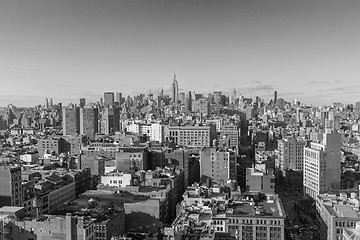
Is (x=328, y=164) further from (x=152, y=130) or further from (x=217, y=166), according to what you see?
(x=152, y=130)

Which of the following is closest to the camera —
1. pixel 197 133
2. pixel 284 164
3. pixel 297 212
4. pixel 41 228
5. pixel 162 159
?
pixel 41 228

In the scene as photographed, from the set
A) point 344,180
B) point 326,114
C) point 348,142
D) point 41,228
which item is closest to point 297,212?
point 344,180

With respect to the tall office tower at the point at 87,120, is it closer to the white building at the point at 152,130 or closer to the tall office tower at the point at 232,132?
the white building at the point at 152,130

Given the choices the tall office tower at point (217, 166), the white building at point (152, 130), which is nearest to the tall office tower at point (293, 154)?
the tall office tower at point (217, 166)

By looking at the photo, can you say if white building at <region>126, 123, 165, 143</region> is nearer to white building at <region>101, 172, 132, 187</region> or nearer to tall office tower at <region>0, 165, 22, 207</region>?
white building at <region>101, 172, 132, 187</region>

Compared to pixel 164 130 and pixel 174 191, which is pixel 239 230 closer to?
pixel 174 191

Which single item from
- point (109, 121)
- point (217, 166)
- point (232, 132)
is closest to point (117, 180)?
point (217, 166)

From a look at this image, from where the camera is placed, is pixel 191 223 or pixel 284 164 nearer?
pixel 191 223
